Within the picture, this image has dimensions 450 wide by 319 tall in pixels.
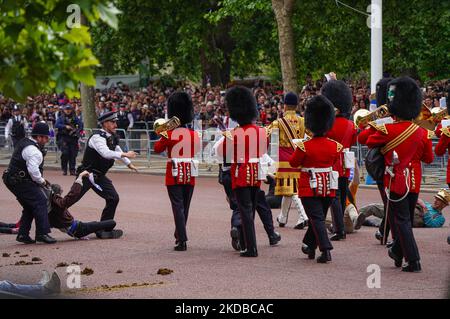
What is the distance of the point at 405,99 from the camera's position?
11.6 m

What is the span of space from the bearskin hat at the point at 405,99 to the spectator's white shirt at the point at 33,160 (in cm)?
436

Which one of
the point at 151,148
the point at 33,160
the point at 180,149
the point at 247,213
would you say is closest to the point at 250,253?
the point at 247,213

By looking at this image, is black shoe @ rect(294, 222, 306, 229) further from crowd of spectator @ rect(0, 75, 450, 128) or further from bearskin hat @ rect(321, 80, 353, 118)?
crowd of spectator @ rect(0, 75, 450, 128)

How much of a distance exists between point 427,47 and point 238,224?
64.1 ft

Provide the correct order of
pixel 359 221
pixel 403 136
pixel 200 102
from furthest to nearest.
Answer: pixel 200 102 < pixel 359 221 < pixel 403 136

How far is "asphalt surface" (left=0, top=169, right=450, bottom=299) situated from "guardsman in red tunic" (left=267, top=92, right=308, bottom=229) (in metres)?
0.28

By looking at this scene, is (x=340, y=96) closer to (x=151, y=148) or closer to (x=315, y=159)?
(x=315, y=159)

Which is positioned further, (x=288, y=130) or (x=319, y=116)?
(x=288, y=130)

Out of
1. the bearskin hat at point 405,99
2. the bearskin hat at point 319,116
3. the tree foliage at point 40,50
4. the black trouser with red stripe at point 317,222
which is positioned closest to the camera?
the tree foliage at point 40,50

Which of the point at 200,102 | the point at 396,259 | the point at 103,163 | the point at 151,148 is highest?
the point at 200,102

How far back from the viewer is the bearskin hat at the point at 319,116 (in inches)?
481

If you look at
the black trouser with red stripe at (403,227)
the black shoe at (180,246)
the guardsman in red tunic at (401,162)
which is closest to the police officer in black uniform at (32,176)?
the black shoe at (180,246)

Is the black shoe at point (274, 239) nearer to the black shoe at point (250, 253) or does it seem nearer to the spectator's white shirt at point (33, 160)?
the black shoe at point (250, 253)

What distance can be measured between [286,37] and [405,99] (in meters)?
15.1
